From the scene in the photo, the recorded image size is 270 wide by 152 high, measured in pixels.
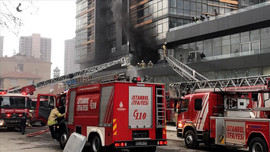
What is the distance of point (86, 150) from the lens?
13141 millimetres

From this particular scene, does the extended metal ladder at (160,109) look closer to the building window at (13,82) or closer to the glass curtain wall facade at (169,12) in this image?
the glass curtain wall facade at (169,12)

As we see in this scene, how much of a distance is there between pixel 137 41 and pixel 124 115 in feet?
148

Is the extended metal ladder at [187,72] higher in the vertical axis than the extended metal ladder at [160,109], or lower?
higher

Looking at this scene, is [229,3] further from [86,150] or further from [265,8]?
[86,150]

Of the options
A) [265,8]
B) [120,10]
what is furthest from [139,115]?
[120,10]

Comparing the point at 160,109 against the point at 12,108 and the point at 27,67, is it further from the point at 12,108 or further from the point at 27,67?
the point at 27,67

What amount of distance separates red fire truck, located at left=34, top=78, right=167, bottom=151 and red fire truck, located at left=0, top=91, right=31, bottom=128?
35.8 feet

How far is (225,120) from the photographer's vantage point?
1271 centimetres

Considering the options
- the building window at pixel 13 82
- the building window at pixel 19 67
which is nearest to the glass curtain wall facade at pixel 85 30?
the building window at pixel 13 82

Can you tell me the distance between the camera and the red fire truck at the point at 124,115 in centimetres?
1064

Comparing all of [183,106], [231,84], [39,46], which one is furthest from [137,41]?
[39,46]

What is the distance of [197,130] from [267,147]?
407cm

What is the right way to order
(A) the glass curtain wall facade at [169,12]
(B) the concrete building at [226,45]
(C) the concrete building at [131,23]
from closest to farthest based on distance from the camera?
(B) the concrete building at [226,45]
(A) the glass curtain wall facade at [169,12]
(C) the concrete building at [131,23]

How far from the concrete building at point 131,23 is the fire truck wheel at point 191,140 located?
95.7 feet
